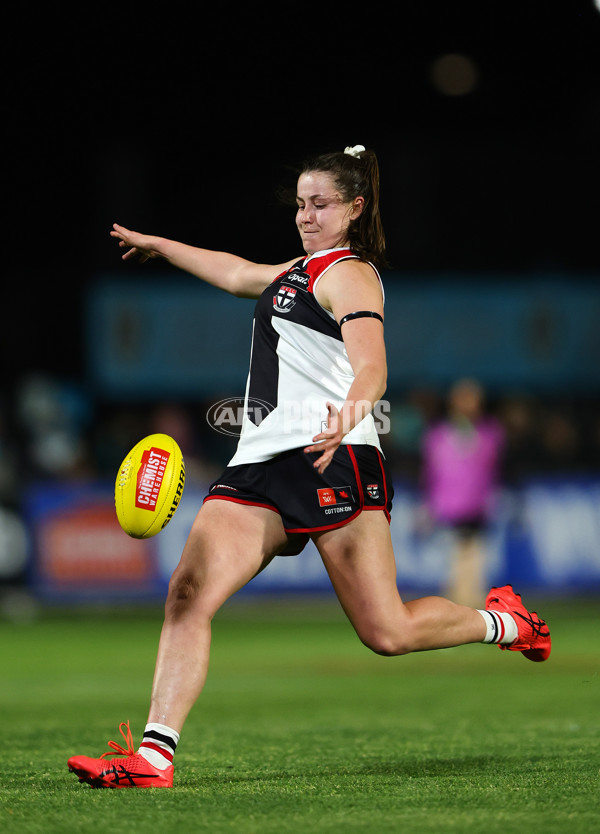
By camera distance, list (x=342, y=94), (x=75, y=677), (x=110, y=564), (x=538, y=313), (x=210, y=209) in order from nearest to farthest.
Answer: (x=75, y=677) → (x=110, y=564) → (x=538, y=313) → (x=342, y=94) → (x=210, y=209)

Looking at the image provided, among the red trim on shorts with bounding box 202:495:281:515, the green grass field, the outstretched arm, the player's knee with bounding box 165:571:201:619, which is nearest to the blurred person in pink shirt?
the green grass field

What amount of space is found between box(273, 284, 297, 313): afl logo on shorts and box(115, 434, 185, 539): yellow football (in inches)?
27.1

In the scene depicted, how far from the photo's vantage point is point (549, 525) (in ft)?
49.7

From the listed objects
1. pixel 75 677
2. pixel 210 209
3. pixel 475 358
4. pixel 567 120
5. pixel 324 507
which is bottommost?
pixel 75 677

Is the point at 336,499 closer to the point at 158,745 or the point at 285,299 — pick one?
the point at 285,299

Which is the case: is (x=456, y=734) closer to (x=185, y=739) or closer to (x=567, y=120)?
(x=185, y=739)

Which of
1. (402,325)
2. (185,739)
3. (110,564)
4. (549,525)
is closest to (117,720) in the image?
(185,739)

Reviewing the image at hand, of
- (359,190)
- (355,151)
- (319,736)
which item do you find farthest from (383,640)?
(355,151)

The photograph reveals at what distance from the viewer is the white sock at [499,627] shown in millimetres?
5543

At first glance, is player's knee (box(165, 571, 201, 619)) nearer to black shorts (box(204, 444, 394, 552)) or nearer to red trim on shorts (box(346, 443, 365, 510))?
black shorts (box(204, 444, 394, 552))

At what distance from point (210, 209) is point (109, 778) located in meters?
21.6

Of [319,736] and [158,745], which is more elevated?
[158,745]

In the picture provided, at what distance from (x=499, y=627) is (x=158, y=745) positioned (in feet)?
4.94

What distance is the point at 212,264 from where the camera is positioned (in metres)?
5.84
